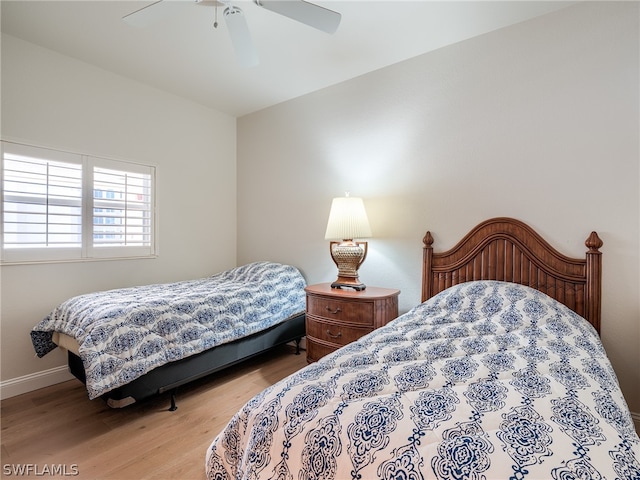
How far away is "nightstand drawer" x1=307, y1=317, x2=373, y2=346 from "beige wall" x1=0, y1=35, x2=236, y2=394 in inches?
65.7

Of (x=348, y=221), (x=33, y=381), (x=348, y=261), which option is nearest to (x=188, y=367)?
(x=33, y=381)

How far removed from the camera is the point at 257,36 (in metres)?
2.43

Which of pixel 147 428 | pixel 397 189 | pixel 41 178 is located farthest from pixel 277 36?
pixel 147 428

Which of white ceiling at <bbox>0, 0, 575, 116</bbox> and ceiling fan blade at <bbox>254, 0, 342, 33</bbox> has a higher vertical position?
white ceiling at <bbox>0, 0, 575, 116</bbox>

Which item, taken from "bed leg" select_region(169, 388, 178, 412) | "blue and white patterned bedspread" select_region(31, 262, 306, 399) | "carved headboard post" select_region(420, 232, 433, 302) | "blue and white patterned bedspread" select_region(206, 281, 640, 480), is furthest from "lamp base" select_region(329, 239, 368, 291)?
"bed leg" select_region(169, 388, 178, 412)

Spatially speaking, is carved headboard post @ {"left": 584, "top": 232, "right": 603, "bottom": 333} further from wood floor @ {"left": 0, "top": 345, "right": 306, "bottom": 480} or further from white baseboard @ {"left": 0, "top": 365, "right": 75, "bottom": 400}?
white baseboard @ {"left": 0, "top": 365, "right": 75, "bottom": 400}

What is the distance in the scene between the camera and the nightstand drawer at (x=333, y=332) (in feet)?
A: 8.16

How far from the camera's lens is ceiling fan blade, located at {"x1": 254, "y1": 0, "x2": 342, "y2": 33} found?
5.47ft

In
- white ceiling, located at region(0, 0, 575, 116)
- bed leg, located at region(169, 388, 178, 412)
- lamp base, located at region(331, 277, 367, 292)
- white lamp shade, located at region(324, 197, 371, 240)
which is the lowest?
bed leg, located at region(169, 388, 178, 412)

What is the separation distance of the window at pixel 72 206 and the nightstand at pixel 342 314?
1790 mm

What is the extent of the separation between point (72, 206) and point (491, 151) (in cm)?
329

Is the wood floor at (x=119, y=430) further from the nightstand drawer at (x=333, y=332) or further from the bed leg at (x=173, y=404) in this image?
the nightstand drawer at (x=333, y=332)

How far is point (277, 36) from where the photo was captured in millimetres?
2426

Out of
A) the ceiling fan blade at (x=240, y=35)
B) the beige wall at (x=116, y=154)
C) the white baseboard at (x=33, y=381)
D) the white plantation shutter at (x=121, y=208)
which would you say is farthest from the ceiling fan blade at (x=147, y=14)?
the white baseboard at (x=33, y=381)
